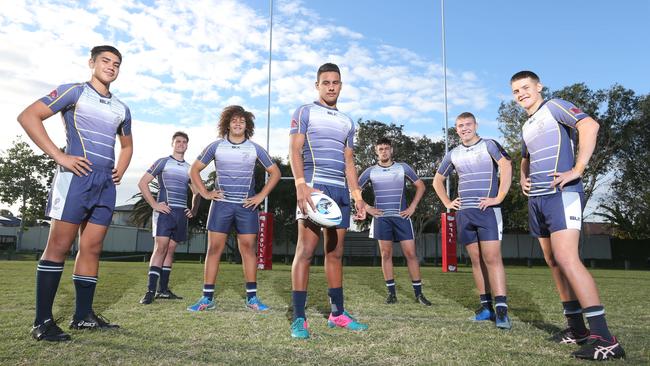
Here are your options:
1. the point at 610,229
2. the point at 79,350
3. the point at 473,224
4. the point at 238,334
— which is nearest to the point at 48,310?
the point at 79,350

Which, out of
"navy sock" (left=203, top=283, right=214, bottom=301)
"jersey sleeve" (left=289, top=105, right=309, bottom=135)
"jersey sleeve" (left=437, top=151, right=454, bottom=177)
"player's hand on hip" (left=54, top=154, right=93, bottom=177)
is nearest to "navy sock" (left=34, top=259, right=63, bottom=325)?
"player's hand on hip" (left=54, top=154, right=93, bottom=177)

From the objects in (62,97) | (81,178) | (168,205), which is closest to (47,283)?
(81,178)

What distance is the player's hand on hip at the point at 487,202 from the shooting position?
15.0ft

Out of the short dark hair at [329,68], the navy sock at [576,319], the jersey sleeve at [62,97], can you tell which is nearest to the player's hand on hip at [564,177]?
the navy sock at [576,319]

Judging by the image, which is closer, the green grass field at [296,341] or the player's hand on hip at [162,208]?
the green grass field at [296,341]

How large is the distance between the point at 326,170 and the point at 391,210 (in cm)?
289

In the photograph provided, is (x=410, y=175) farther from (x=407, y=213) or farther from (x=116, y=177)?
(x=116, y=177)

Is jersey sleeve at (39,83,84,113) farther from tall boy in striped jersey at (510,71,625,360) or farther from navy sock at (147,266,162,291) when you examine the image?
tall boy in striped jersey at (510,71,625,360)

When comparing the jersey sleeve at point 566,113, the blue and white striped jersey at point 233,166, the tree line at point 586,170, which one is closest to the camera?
the jersey sleeve at point 566,113

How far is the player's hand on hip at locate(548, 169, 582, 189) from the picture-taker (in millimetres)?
3174

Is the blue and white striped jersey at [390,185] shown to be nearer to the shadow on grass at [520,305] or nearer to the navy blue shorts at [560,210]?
the shadow on grass at [520,305]

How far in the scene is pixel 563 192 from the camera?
3.28 meters

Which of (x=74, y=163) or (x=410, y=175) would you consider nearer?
(x=74, y=163)

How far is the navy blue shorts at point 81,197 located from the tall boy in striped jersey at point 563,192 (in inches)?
137
